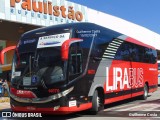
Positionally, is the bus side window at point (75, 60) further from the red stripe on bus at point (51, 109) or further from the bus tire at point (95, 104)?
the bus tire at point (95, 104)

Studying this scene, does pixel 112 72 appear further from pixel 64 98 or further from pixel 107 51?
pixel 64 98

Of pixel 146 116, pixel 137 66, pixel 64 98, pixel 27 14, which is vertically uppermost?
pixel 27 14

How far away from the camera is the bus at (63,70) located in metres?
11.0

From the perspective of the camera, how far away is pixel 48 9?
2397 cm

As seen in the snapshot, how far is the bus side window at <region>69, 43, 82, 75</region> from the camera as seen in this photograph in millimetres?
11422

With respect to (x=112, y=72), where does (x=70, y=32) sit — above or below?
above

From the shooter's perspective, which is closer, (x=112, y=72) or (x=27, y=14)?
(x=112, y=72)

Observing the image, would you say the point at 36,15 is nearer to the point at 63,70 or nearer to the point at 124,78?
the point at 124,78

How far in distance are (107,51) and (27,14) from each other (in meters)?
9.66

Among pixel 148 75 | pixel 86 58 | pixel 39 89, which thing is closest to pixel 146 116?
pixel 86 58

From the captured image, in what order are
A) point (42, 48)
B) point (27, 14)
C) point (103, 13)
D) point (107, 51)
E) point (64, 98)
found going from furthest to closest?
point (103, 13), point (27, 14), point (107, 51), point (42, 48), point (64, 98)

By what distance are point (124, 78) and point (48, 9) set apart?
32.4ft

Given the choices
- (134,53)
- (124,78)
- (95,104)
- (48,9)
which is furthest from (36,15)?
(95,104)

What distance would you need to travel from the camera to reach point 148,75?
2005cm
